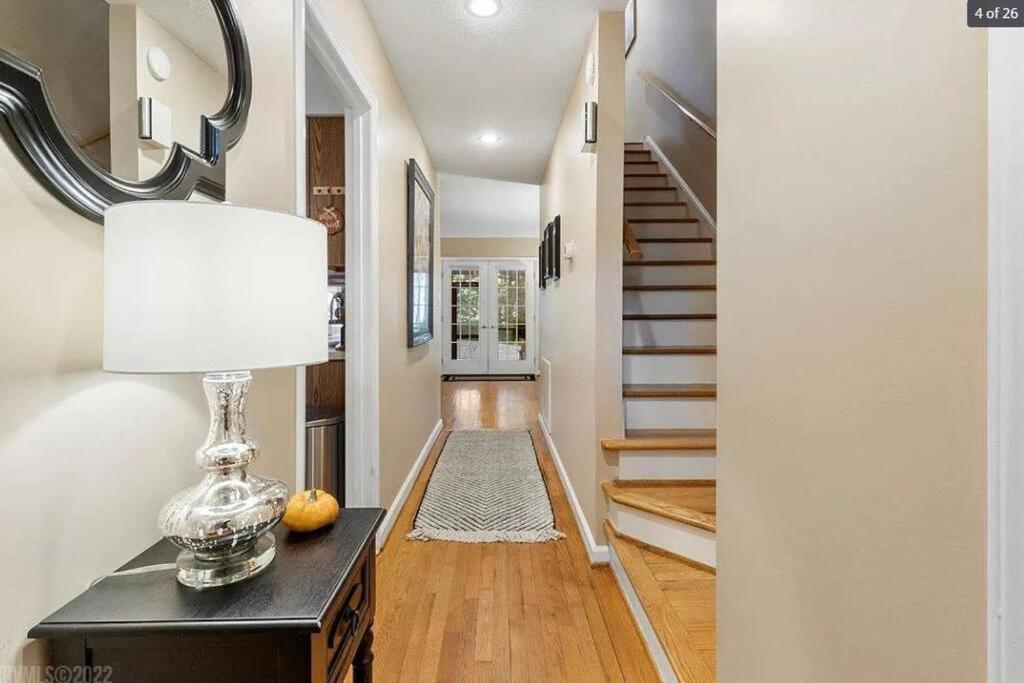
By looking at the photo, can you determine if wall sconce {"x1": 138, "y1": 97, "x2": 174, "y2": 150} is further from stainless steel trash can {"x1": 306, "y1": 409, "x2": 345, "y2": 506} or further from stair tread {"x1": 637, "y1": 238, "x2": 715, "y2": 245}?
stair tread {"x1": 637, "y1": 238, "x2": 715, "y2": 245}

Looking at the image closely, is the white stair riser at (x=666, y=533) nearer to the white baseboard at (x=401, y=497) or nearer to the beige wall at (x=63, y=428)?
the white baseboard at (x=401, y=497)

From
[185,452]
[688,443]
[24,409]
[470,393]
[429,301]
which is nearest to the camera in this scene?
[24,409]

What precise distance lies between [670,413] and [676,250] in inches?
59.2

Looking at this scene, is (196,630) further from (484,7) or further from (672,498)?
(484,7)

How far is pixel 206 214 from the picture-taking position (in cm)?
70

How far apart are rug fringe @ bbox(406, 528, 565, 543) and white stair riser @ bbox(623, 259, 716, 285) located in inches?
65.7

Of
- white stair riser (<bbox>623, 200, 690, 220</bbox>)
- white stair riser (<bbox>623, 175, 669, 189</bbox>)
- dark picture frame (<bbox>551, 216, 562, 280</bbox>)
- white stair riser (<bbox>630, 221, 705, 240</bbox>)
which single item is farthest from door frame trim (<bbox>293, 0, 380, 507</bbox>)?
white stair riser (<bbox>623, 175, 669, 189</bbox>)

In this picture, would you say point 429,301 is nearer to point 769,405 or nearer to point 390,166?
point 390,166

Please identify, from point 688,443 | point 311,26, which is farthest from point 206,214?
point 688,443

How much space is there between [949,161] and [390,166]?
8.30 feet

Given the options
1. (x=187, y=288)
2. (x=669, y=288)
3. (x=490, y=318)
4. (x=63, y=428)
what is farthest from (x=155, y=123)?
(x=490, y=318)

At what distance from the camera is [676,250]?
3.42 meters

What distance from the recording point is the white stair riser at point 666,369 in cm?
259

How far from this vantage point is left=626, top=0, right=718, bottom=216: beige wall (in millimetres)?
3424
